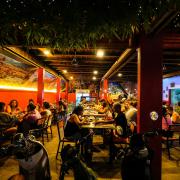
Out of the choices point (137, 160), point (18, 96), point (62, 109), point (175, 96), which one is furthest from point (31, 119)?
point (175, 96)

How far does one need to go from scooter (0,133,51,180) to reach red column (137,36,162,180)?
292 centimetres

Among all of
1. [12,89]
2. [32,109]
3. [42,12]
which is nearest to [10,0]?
[42,12]

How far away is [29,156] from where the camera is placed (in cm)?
226

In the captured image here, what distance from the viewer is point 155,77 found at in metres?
5.04

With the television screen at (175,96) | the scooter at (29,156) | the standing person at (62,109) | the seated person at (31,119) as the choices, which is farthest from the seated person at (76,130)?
the television screen at (175,96)

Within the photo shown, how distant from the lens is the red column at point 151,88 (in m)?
4.93

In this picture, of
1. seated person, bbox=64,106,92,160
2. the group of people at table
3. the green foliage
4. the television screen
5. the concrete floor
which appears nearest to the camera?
the green foliage

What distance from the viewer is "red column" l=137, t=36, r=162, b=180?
16.2 feet

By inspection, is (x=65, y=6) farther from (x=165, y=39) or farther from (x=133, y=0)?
(x=165, y=39)

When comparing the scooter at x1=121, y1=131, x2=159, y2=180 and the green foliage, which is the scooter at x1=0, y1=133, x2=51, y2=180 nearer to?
the scooter at x1=121, y1=131, x2=159, y2=180

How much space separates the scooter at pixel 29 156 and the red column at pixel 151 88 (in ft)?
9.57

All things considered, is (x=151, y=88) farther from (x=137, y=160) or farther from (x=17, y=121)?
(x=17, y=121)

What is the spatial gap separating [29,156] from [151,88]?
3.39m

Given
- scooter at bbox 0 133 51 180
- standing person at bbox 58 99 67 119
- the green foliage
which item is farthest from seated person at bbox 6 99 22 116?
the green foliage
